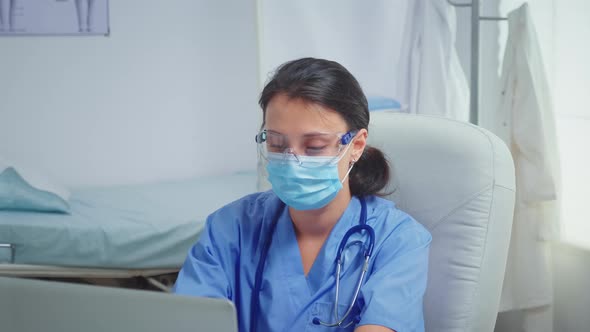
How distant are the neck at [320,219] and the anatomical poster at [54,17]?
2367mm

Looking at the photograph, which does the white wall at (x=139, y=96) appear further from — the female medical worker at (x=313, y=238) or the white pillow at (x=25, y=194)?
the female medical worker at (x=313, y=238)

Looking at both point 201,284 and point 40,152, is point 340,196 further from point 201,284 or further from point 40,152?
point 40,152

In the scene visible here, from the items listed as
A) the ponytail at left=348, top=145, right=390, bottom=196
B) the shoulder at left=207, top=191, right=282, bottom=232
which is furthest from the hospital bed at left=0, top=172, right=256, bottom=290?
the ponytail at left=348, top=145, right=390, bottom=196

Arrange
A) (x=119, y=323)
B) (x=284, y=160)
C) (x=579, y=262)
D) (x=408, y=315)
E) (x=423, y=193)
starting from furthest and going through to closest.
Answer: (x=579, y=262) → (x=423, y=193) → (x=284, y=160) → (x=408, y=315) → (x=119, y=323)

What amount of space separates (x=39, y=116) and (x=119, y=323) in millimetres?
2908

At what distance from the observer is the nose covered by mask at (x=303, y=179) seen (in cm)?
126

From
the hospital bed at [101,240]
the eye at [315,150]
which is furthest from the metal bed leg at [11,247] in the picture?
the eye at [315,150]

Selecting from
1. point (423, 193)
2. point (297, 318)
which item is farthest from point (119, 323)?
point (423, 193)

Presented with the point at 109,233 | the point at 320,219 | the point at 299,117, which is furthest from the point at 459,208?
the point at 109,233

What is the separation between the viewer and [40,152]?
3.32 metres

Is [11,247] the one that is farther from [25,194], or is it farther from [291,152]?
Result: [291,152]

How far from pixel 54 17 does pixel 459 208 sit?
8.47ft

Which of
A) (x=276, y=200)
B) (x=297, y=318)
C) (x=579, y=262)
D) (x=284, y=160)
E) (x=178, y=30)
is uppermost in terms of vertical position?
(x=178, y=30)

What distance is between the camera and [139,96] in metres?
3.49
